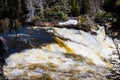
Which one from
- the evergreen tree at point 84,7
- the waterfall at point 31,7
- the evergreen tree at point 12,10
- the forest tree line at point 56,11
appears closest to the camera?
the evergreen tree at point 12,10

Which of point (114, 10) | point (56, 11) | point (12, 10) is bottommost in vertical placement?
point (56, 11)

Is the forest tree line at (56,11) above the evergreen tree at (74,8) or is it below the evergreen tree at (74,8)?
above

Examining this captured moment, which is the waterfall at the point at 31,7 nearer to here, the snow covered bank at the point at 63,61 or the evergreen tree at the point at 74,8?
the evergreen tree at the point at 74,8

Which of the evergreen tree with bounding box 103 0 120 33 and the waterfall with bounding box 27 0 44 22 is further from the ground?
the evergreen tree with bounding box 103 0 120 33

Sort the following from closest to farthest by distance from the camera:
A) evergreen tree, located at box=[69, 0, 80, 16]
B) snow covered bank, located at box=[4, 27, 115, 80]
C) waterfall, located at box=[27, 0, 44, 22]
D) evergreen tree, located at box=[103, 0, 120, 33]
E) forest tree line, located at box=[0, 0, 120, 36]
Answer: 1. forest tree line, located at box=[0, 0, 120, 36]
2. evergreen tree, located at box=[103, 0, 120, 33]
3. snow covered bank, located at box=[4, 27, 115, 80]
4. waterfall, located at box=[27, 0, 44, 22]
5. evergreen tree, located at box=[69, 0, 80, 16]

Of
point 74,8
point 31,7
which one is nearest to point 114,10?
point 31,7

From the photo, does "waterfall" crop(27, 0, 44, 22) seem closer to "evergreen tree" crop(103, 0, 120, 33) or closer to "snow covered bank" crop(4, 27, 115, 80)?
"snow covered bank" crop(4, 27, 115, 80)

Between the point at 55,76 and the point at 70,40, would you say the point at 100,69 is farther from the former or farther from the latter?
the point at 70,40

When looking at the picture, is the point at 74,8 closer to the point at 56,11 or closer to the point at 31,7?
the point at 56,11

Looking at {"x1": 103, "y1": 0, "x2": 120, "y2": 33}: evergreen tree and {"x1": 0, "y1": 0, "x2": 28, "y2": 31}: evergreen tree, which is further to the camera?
{"x1": 103, "y1": 0, "x2": 120, "y2": 33}: evergreen tree

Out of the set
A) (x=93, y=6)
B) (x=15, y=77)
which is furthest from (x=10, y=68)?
(x=93, y=6)

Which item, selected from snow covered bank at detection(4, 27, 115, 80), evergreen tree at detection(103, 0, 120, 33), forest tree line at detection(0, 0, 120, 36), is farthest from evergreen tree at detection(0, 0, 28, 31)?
snow covered bank at detection(4, 27, 115, 80)

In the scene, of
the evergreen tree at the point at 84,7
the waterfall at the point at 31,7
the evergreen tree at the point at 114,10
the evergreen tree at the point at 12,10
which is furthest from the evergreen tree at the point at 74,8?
A: the evergreen tree at the point at 12,10

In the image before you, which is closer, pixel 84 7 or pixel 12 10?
pixel 12 10
